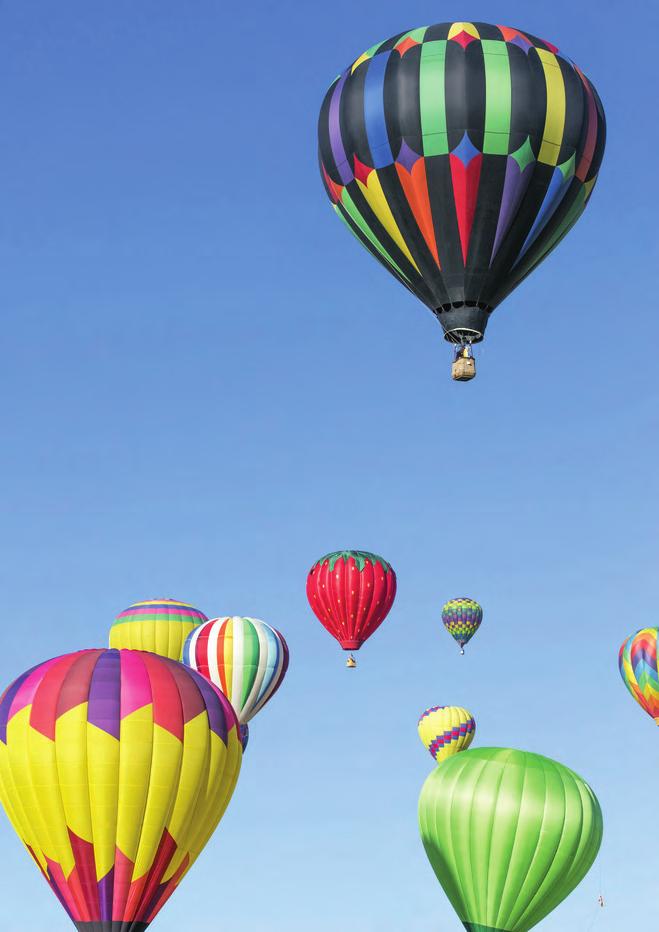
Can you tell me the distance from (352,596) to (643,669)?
862 cm

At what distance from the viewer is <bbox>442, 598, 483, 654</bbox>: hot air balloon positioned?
65.4m

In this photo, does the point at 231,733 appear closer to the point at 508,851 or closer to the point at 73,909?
the point at 73,909

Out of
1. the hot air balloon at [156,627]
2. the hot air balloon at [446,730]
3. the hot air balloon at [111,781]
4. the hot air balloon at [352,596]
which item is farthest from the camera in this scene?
the hot air balloon at [446,730]

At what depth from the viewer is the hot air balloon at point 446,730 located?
6128 cm

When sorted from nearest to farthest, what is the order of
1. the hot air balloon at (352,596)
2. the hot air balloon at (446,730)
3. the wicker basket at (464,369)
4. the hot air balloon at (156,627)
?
1. the wicker basket at (464,369)
2. the hot air balloon at (156,627)
3. the hot air balloon at (352,596)
4. the hot air balloon at (446,730)

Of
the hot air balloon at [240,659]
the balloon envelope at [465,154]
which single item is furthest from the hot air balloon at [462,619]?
the balloon envelope at [465,154]

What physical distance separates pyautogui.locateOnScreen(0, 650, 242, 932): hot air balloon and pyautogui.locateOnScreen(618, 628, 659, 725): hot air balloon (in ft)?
76.9

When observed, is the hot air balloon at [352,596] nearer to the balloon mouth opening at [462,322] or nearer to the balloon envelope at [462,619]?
the balloon envelope at [462,619]

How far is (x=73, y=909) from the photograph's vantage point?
97.6ft

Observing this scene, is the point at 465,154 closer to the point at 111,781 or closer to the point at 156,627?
the point at 111,781

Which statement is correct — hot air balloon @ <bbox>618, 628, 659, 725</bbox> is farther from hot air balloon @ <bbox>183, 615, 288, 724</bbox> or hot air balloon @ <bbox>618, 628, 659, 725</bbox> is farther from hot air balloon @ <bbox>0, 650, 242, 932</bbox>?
hot air balloon @ <bbox>0, 650, 242, 932</bbox>

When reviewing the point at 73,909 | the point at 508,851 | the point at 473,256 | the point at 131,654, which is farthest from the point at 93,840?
the point at 473,256

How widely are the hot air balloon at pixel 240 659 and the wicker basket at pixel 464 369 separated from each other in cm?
1373

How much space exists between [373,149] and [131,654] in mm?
11028
